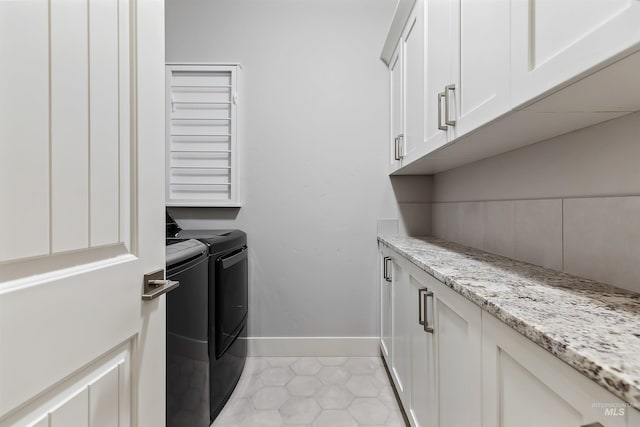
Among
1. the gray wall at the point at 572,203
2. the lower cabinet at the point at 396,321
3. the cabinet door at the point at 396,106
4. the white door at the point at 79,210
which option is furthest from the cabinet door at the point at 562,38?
the cabinet door at the point at 396,106

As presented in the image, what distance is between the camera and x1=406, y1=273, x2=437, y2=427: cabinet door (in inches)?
44.9

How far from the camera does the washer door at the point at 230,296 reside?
1.66m

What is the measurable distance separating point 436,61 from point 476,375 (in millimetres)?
1173

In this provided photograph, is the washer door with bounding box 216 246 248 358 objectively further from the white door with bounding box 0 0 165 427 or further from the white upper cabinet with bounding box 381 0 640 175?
the white upper cabinet with bounding box 381 0 640 175

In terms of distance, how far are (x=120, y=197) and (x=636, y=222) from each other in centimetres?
121

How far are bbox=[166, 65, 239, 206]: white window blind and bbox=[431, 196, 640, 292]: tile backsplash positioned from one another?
1.65 meters

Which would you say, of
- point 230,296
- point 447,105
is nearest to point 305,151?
point 230,296

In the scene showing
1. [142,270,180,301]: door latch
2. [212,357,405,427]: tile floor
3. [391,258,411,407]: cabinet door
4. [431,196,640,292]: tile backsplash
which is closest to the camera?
[142,270,180,301]: door latch

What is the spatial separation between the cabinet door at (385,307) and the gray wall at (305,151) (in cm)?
11

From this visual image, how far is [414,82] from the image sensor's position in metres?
1.67

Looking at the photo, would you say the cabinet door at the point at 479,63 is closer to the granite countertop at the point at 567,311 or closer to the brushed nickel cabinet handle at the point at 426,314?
the granite countertop at the point at 567,311

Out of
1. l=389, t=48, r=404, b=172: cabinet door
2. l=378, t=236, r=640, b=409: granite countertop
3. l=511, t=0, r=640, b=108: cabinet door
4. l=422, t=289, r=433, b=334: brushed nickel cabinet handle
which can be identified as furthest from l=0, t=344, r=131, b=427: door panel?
l=389, t=48, r=404, b=172: cabinet door

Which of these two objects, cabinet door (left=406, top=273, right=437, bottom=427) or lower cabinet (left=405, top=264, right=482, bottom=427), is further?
cabinet door (left=406, top=273, right=437, bottom=427)

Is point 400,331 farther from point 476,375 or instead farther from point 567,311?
point 567,311
